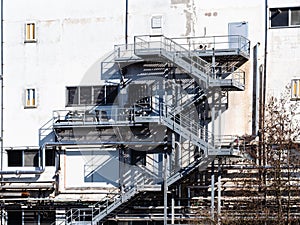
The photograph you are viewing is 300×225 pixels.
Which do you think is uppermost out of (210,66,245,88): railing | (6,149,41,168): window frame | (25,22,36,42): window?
(25,22,36,42): window

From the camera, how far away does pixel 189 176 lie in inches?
957

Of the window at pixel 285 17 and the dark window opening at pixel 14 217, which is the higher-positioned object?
the window at pixel 285 17

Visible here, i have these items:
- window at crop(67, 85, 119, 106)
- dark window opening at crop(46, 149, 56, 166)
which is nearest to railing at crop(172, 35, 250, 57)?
window at crop(67, 85, 119, 106)

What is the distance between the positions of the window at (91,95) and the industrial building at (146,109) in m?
0.04

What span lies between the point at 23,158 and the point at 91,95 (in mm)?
3858

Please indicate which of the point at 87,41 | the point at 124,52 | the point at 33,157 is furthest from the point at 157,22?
the point at 33,157

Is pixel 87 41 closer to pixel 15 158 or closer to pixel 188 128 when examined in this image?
pixel 188 128

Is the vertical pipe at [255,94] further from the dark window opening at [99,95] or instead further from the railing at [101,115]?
the dark window opening at [99,95]

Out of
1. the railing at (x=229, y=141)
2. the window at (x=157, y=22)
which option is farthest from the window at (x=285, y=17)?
the railing at (x=229, y=141)

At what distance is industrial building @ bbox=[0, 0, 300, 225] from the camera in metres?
23.8

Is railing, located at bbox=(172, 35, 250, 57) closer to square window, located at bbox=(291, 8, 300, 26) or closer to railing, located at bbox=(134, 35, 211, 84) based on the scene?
railing, located at bbox=(134, 35, 211, 84)

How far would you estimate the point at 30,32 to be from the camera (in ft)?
87.3

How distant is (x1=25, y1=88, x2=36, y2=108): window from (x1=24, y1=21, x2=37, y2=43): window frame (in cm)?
204

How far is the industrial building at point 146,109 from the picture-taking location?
78.1 ft
